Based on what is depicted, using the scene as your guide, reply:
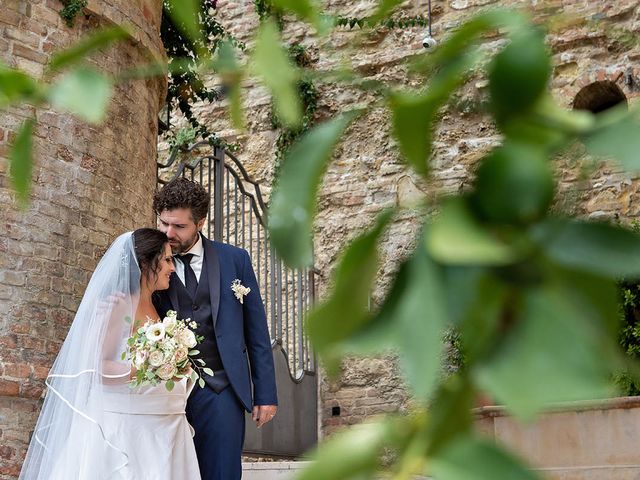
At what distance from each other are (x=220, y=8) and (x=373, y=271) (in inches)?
368

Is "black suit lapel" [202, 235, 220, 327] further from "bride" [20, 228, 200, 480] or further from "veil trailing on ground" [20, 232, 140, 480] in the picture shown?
"veil trailing on ground" [20, 232, 140, 480]

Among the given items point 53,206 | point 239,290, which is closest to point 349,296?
point 239,290

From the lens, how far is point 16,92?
41 cm

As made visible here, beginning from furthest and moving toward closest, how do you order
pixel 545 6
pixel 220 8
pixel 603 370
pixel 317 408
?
pixel 220 8
pixel 317 408
pixel 545 6
pixel 603 370

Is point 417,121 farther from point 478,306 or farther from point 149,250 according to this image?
point 149,250

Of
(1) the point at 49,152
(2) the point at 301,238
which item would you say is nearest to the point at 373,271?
(2) the point at 301,238

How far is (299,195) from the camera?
34 centimetres

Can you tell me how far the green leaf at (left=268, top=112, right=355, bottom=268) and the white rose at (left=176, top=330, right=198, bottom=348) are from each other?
3.78 metres

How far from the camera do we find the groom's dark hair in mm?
4445

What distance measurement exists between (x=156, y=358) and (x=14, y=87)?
147 inches

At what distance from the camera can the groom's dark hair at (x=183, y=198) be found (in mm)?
4445

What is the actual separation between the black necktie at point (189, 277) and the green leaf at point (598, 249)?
13.7ft

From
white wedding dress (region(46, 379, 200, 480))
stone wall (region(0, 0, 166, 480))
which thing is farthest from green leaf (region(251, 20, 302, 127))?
stone wall (region(0, 0, 166, 480))

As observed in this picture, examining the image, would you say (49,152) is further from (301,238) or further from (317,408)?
(301,238)
